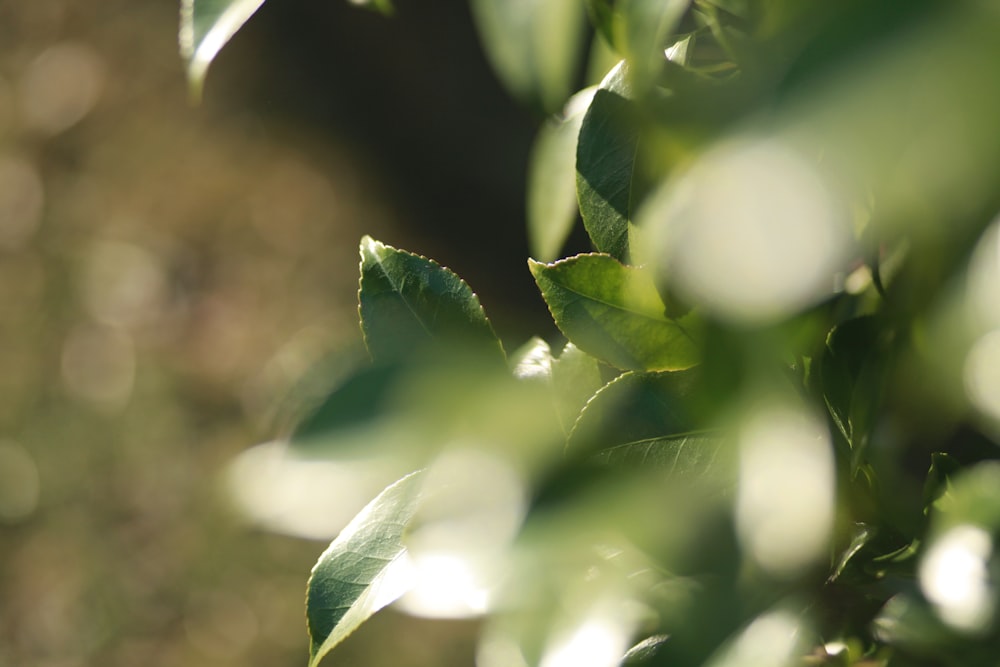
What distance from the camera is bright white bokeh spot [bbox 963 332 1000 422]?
27 centimetres

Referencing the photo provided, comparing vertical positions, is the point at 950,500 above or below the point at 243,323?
above

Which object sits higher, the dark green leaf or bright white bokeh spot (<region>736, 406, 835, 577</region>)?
the dark green leaf

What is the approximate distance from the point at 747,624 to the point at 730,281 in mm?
139

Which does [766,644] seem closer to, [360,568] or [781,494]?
[781,494]

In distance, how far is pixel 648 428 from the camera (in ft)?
1.17

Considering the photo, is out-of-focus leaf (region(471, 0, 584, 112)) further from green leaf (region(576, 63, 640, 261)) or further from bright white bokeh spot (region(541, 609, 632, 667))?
bright white bokeh spot (region(541, 609, 632, 667))

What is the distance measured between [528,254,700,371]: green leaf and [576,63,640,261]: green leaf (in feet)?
0.07

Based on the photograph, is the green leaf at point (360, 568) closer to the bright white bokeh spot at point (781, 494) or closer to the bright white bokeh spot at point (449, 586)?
the bright white bokeh spot at point (449, 586)

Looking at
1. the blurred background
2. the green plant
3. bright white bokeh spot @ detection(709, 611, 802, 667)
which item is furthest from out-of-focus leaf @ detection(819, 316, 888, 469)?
the blurred background

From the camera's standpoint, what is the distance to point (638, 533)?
0.93ft

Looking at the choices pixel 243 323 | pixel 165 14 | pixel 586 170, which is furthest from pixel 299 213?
pixel 586 170

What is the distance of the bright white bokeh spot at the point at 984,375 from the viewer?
0.27m

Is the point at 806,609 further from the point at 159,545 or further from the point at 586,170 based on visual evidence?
the point at 159,545

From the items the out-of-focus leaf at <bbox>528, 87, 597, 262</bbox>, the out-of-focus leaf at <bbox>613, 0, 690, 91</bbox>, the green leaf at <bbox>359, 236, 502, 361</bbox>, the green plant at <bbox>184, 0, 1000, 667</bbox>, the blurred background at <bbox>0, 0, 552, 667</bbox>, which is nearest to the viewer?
the green plant at <bbox>184, 0, 1000, 667</bbox>
